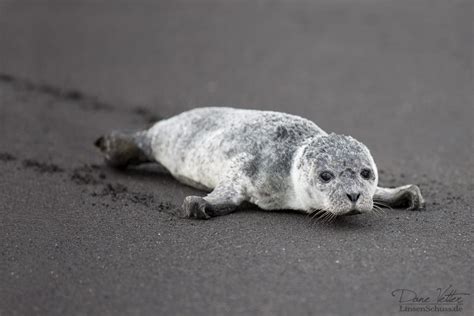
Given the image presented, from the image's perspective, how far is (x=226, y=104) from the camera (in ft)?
27.6

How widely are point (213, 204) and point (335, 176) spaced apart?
897 mm


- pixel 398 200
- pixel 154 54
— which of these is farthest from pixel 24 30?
pixel 398 200

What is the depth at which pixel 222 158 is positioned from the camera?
18.4ft

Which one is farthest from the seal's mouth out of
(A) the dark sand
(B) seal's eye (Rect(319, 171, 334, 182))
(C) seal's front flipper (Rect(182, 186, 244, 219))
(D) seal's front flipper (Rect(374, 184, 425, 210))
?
(C) seal's front flipper (Rect(182, 186, 244, 219))

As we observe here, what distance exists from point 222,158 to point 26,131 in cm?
295

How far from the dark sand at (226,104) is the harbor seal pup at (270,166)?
0.16m

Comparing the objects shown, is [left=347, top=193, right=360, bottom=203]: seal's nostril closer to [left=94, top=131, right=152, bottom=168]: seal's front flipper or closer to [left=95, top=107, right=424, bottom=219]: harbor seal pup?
[left=95, top=107, right=424, bottom=219]: harbor seal pup

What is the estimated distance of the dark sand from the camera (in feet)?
13.2

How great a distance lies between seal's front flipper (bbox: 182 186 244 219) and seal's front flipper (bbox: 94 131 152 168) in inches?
58.0

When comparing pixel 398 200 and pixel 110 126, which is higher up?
pixel 398 200

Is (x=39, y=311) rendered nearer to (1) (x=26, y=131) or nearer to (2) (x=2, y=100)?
(1) (x=26, y=131)

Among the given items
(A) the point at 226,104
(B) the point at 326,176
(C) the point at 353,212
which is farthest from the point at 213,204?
(A) the point at 226,104

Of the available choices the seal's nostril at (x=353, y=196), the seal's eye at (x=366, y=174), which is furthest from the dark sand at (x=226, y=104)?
the seal's eye at (x=366, y=174)

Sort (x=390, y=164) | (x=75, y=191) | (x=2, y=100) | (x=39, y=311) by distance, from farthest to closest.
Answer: (x=2, y=100) < (x=390, y=164) < (x=75, y=191) < (x=39, y=311)
